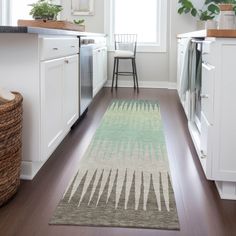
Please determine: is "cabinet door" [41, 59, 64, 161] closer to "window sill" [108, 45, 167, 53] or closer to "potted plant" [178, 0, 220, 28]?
"potted plant" [178, 0, 220, 28]

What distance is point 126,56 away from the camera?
5.84 m

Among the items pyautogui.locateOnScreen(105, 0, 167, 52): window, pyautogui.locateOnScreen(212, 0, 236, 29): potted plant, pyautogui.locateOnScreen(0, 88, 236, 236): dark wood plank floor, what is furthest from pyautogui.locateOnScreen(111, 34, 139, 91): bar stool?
pyautogui.locateOnScreen(212, 0, 236, 29): potted plant

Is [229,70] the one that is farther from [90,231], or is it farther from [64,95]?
[64,95]

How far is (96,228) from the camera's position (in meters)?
1.55

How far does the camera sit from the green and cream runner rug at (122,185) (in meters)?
1.64

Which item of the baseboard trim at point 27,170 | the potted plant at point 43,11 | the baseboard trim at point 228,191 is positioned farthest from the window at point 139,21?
the baseboard trim at point 228,191

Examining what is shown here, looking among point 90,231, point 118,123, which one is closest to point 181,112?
point 118,123

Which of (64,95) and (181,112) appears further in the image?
(181,112)

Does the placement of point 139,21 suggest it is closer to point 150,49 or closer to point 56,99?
point 150,49

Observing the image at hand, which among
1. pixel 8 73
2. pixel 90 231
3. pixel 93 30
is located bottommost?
pixel 90 231

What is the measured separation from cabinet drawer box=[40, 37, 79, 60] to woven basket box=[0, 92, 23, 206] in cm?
32

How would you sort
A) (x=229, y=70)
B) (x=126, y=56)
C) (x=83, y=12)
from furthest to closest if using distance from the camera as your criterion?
(x=83, y=12) → (x=126, y=56) → (x=229, y=70)

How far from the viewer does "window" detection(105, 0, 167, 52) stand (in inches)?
247

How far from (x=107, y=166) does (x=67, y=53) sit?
0.92m
